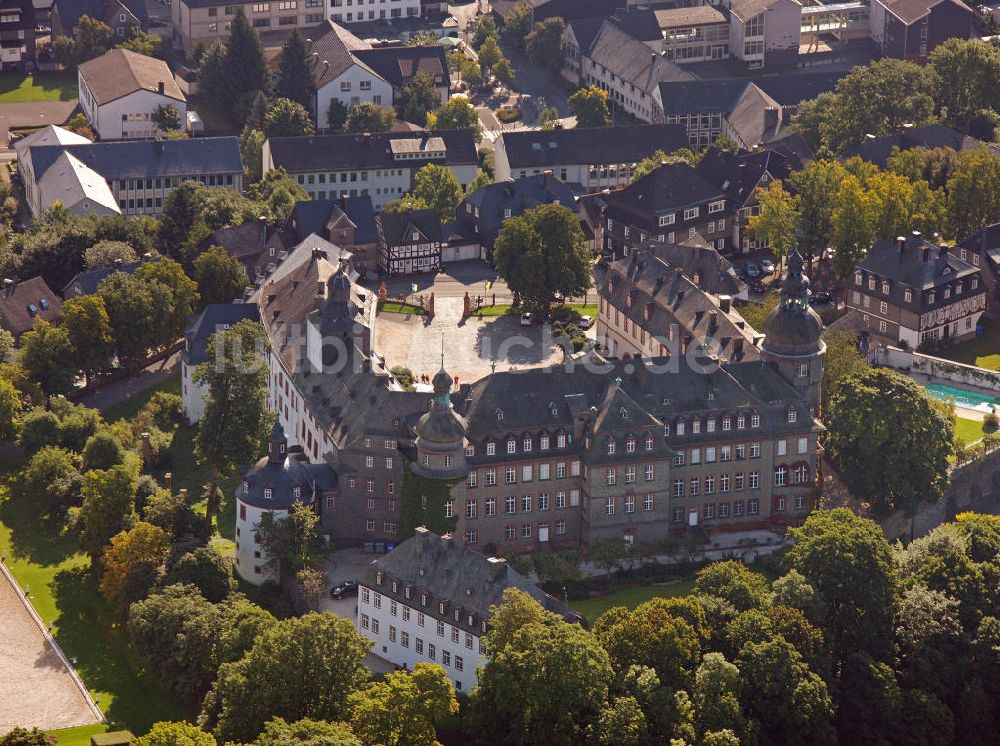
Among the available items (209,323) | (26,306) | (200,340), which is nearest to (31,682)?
(200,340)

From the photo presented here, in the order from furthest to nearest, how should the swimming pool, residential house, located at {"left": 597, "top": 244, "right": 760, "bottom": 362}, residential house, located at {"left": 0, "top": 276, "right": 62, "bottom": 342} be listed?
1. residential house, located at {"left": 0, "top": 276, "right": 62, "bottom": 342}
2. the swimming pool
3. residential house, located at {"left": 597, "top": 244, "right": 760, "bottom": 362}

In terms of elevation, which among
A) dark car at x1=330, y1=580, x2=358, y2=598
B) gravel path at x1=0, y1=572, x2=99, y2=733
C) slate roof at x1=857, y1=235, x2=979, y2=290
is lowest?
gravel path at x1=0, y1=572, x2=99, y2=733

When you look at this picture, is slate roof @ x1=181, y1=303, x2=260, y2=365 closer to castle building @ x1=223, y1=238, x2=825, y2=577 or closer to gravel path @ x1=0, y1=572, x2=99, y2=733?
castle building @ x1=223, y1=238, x2=825, y2=577

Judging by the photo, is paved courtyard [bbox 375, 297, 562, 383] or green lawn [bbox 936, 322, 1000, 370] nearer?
paved courtyard [bbox 375, 297, 562, 383]

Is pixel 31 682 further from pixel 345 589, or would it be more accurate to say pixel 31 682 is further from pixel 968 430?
pixel 968 430

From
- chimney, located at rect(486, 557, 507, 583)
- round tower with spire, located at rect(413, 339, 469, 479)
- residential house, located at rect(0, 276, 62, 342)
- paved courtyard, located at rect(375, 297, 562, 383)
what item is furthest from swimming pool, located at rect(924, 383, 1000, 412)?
residential house, located at rect(0, 276, 62, 342)
